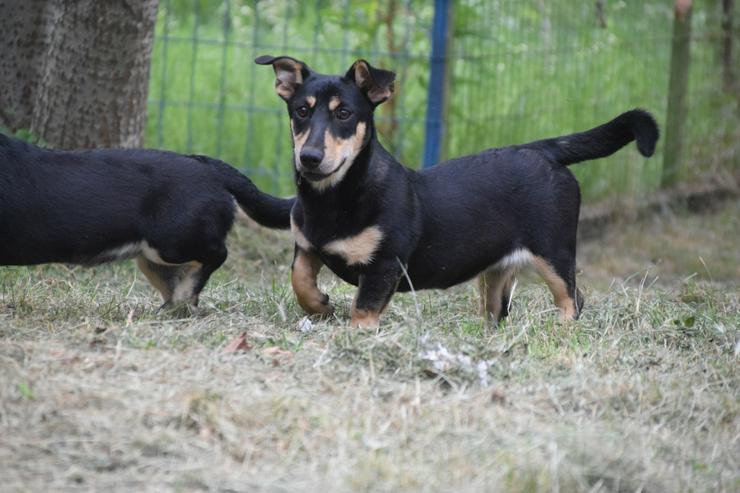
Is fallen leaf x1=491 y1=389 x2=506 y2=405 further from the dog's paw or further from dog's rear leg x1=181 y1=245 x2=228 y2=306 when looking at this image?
dog's rear leg x1=181 y1=245 x2=228 y2=306

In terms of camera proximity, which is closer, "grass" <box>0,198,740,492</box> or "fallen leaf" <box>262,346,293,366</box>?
"grass" <box>0,198,740,492</box>

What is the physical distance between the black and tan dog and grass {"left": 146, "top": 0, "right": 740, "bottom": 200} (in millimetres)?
3199

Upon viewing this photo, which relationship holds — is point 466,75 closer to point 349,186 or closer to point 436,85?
point 436,85

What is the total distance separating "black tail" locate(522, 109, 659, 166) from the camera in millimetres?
6176

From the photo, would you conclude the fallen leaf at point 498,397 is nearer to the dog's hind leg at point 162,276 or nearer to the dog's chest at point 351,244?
the dog's chest at point 351,244

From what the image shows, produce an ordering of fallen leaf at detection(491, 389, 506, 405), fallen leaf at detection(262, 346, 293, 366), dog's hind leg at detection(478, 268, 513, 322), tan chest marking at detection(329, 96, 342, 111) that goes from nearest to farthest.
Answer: fallen leaf at detection(491, 389, 506, 405), fallen leaf at detection(262, 346, 293, 366), tan chest marking at detection(329, 96, 342, 111), dog's hind leg at detection(478, 268, 513, 322)

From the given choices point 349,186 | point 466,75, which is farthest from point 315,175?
point 466,75

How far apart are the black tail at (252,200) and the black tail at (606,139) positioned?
52.9 inches

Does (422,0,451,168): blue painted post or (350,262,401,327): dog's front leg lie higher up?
(422,0,451,168): blue painted post

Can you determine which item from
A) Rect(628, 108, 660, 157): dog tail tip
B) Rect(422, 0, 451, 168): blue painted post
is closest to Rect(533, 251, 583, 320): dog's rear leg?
Rect(628, 108, 660, 157): dog tail tip

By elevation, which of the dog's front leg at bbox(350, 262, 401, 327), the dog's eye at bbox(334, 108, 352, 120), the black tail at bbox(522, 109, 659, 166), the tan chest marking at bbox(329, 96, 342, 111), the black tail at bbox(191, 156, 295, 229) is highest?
the tan chest marking at bbox(329, 96, 342, 111)

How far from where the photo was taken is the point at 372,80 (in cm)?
568

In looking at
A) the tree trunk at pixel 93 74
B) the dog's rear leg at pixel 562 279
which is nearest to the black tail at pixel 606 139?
the dog's rear leg at pixel 562 279

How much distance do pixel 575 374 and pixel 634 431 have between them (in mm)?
571
